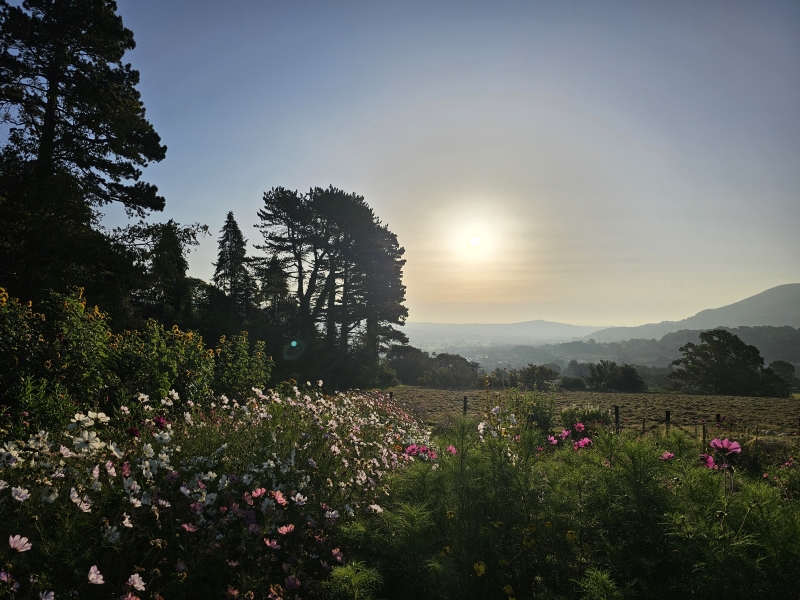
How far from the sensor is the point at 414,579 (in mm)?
2664

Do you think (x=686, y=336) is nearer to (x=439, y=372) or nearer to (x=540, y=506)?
(x=439, y=372)

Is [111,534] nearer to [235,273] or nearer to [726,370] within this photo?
[235,273]

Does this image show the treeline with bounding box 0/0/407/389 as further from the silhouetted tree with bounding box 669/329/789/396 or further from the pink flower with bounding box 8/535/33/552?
the silhouetted tree with bounding box 669/329/789/396

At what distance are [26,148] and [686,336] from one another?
745ft

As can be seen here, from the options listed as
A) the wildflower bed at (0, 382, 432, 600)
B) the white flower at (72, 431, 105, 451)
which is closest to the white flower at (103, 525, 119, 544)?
the wildflower bed at (0, 382, 432, 600)

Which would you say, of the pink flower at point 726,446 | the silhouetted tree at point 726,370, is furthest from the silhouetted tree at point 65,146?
the silhouetted tree at point 726,370

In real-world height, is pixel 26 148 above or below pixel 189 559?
above

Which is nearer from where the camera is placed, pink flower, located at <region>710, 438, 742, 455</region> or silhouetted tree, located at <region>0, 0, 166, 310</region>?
pink flower, located at <region>710, 438, 742, 455</region>

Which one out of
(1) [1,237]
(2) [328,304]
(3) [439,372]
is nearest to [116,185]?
(1) [1,237]

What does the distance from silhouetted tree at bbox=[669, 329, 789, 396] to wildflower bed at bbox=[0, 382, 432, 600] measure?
117 feet

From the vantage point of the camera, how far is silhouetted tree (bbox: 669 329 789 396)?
29.8 metres

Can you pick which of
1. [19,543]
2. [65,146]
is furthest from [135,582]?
[65,146]

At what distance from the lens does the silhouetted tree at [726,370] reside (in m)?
29.8

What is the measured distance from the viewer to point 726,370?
31156mm
